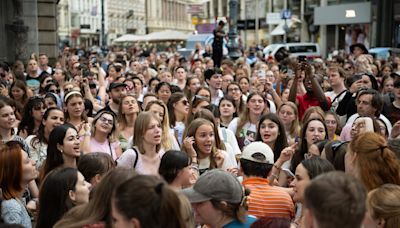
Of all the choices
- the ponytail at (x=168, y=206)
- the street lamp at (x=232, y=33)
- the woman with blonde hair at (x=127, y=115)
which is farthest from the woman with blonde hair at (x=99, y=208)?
the street lamp at (x=232, y=33)

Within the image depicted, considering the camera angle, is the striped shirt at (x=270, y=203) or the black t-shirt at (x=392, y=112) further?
the black t-shirt at (x=392, y=112)

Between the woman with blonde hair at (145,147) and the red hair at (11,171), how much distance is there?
5.44 feet

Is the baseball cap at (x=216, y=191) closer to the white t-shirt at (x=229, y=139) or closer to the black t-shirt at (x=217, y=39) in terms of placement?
the white t-shirt at (x=229, y=139)

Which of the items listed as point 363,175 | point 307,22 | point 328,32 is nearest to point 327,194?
point 363,175

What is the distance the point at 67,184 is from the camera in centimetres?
520

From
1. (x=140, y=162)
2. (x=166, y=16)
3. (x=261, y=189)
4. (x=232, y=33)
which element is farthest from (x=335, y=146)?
(x=166, y=16)

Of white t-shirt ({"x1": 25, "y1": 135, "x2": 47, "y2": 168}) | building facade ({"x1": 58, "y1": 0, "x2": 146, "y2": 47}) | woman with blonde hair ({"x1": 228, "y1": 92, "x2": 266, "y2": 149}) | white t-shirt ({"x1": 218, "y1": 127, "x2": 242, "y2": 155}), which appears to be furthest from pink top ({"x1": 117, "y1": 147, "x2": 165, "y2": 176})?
building facade ({"x1": 58, "y1": 0, "x2": 146, "y2": 47})

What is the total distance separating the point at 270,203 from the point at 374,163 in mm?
938

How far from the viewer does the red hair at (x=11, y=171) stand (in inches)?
231

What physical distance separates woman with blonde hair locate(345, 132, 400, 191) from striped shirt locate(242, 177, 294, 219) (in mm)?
631

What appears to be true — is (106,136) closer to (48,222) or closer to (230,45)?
(48,222)

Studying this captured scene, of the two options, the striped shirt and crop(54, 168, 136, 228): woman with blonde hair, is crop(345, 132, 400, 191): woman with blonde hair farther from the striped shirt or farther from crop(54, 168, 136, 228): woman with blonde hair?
crop(54, 168, 136, 228): woman with blonde hair

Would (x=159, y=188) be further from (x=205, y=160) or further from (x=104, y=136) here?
(x=104, y=136)

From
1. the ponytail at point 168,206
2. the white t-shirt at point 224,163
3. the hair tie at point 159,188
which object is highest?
the hair tie at point 159,188
